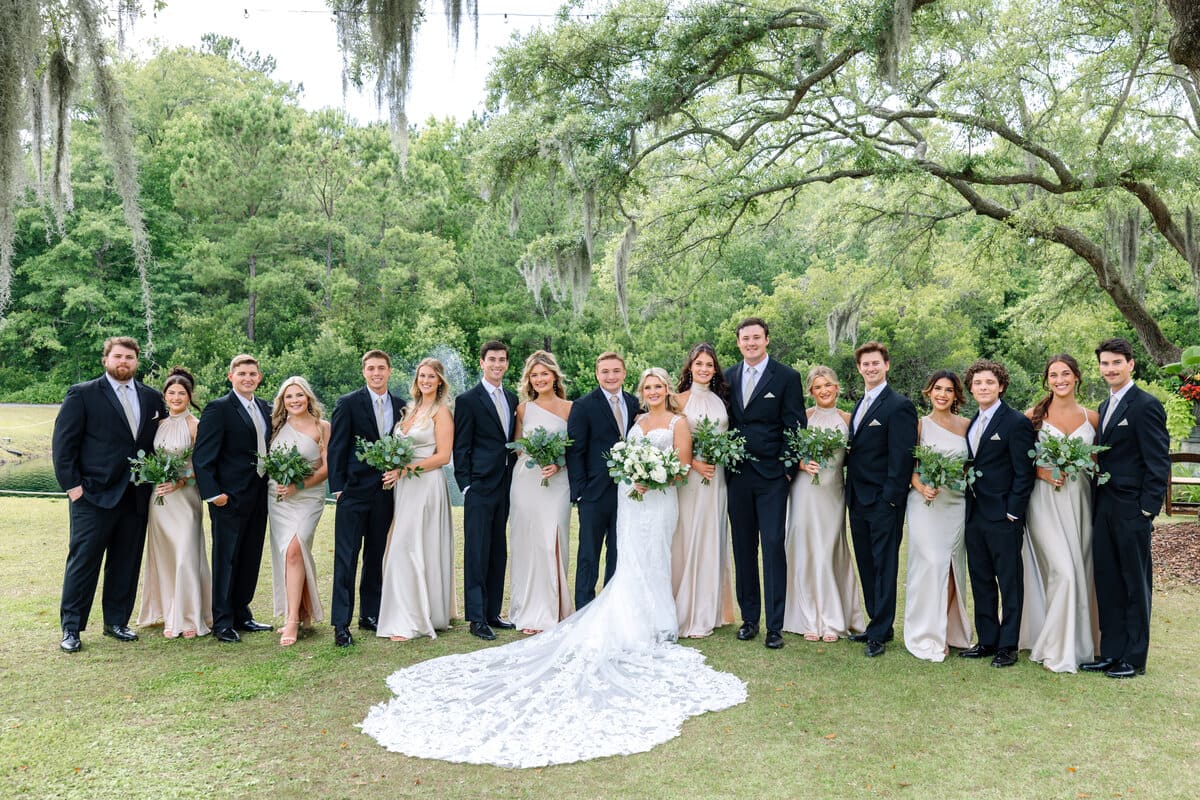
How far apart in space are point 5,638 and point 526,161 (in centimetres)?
768

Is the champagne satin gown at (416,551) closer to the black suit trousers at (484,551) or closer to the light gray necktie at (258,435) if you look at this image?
the black suit trousers at (484,551)

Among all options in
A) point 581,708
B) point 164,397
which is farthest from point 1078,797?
point 164,397

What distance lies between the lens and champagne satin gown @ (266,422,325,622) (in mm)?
6227

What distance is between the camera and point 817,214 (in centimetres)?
1595

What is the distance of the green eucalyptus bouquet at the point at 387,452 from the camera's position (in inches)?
240

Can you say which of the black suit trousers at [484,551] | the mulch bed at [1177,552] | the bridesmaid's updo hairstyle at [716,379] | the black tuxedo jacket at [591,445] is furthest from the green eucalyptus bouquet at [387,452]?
the mulch bed at [1177,552]

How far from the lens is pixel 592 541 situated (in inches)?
254

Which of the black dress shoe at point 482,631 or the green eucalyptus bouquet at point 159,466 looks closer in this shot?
the green eucalyptus bouquet at point 159,466

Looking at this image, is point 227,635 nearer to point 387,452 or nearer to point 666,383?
point 387,452

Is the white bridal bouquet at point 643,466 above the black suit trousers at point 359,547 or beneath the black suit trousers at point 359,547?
above

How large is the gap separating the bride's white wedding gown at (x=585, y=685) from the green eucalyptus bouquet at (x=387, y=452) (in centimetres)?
136

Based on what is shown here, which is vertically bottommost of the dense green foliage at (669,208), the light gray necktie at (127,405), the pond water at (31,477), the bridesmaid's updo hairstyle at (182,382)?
the pond water at (31,477)

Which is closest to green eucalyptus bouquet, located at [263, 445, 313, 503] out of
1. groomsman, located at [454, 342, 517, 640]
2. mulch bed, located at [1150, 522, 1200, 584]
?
groomsman, located at [454, 342, 517, 640]

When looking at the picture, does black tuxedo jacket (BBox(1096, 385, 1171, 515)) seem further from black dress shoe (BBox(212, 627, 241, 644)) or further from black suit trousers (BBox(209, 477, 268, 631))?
black dress shoe (BBox(212, 627, 241, 644))
